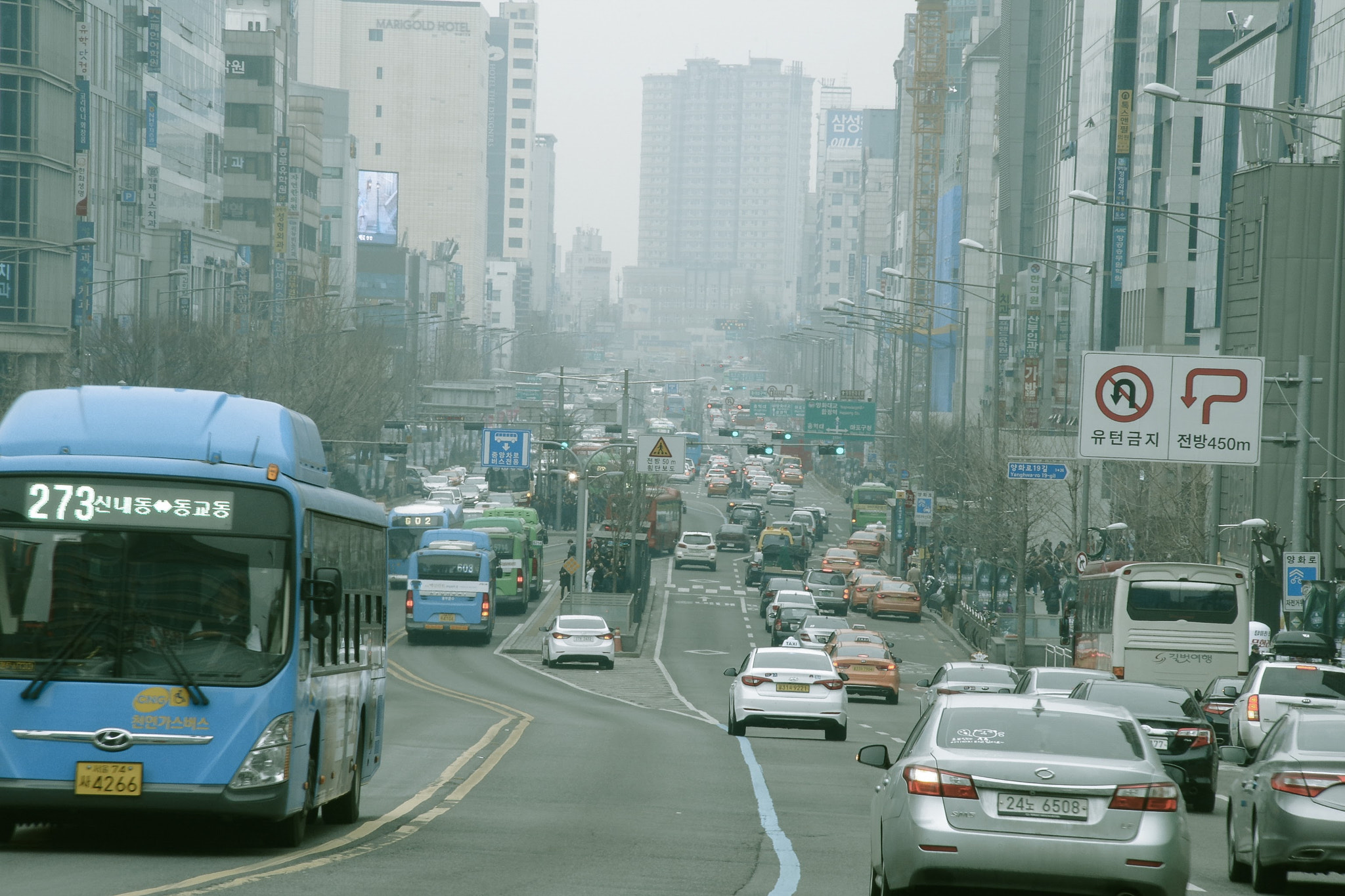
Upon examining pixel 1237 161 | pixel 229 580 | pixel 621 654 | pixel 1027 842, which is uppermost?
pixel 1237 161

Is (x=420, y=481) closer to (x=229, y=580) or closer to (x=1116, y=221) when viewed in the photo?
(x=1116, y=221)

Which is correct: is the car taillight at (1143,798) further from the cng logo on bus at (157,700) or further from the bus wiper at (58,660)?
the bus wiper at (58,660)

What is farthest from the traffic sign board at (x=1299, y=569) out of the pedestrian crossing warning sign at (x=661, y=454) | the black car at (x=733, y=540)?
the black car at (x=733, y=540)

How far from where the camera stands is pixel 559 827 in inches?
585

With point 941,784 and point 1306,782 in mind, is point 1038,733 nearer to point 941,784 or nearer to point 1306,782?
point 941,784

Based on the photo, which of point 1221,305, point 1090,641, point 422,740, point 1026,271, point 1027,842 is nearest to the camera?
point 1027,842

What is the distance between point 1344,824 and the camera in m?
11.9

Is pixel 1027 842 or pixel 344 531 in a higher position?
pixel 344 531

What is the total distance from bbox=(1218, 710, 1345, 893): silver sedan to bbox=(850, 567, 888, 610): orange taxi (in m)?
51.4

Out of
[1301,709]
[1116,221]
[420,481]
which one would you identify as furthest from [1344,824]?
[420,481]

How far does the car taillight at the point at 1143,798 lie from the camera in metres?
9.55

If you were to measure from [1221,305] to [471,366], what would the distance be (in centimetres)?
10237

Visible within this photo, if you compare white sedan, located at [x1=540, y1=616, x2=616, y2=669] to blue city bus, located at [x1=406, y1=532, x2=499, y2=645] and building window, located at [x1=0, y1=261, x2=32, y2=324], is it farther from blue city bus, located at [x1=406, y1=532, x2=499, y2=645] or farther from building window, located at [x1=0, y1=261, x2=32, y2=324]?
building window, located at [x1=0, y1=261, x2=32, y2=324]

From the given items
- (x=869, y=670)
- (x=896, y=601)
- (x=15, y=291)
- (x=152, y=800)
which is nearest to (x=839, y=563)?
(x=896, y=601)
